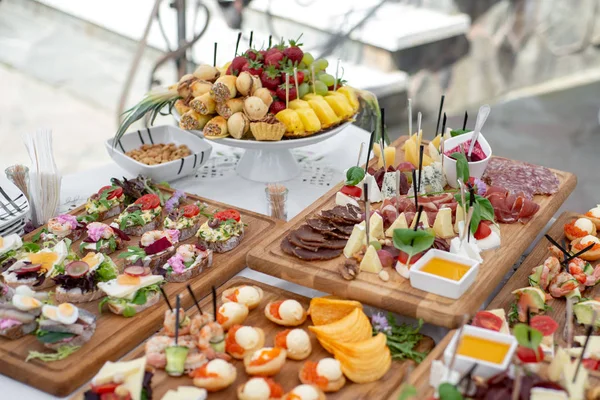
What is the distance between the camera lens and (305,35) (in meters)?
5.46

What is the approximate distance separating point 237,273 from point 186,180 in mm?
706

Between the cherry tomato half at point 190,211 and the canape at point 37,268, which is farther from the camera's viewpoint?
the cherry tomato half at point 190,211

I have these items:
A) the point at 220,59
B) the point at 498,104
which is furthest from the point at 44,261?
the point at 498,104

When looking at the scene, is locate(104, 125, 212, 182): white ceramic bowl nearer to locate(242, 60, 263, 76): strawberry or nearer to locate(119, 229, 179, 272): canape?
locate(242, 60, 263, 76): strawberry

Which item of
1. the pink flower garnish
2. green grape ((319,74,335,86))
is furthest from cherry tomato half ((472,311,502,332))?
green grape ((319,74,335,86))

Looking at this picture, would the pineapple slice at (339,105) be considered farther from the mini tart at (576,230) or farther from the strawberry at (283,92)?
the mini tart at (576,230)

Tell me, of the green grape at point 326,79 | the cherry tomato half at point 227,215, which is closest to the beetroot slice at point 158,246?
the cherry tomato half at point 227,215

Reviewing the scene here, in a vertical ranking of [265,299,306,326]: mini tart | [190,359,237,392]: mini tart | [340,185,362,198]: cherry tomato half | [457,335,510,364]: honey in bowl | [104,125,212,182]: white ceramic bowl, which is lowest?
[190,359,237,392]: mini tart

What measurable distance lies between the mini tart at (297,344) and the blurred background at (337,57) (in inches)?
143

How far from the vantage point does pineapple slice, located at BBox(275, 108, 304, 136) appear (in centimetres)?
245

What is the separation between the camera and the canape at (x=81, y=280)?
75.5 inches

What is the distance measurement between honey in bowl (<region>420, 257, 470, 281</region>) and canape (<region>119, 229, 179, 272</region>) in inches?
29.4

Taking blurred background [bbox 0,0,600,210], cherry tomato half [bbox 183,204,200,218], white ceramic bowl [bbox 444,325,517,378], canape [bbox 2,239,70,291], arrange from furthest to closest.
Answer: blurred background [bbox 0,0,600,210]
cherry tomato half [bbox 183,204,200,218]
canape [bbox 2,239,70,291]
white ceramic bowl [bbox 444,325,517,378]

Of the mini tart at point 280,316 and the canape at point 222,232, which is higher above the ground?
the canape at point 222,232
